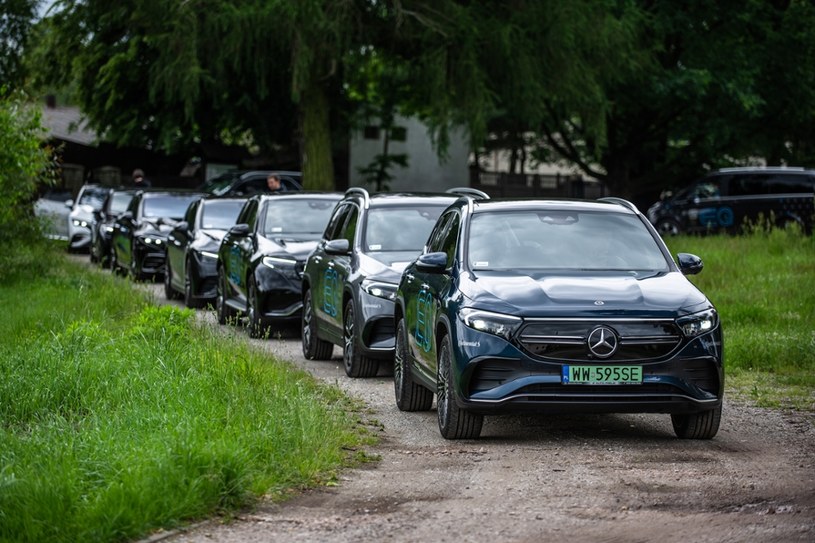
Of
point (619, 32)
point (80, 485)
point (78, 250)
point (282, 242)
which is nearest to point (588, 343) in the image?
point (80, 485)

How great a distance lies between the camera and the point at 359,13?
31.7 m

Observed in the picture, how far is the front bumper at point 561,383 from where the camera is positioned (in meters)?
9.46

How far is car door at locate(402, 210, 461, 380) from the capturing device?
10570 mm

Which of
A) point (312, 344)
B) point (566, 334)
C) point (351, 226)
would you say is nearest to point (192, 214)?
point (312, 344)

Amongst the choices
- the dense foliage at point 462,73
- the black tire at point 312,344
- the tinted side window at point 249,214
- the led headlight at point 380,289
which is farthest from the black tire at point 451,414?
the dense foliage at point 462,73

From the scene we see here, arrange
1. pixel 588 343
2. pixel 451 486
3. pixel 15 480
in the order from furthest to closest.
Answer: pixel 588 343 < pixel 451 486 < pixel 15 480

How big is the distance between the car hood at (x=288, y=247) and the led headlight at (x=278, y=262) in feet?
0.22

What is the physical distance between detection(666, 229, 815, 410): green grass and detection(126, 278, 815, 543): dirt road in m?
2.43

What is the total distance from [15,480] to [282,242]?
1078 centimetres

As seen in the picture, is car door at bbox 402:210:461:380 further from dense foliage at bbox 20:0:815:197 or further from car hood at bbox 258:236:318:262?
dense foliage at bbox 20:0:815:197

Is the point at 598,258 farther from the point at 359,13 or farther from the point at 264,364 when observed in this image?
the point at 359,13

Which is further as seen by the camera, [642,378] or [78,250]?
[78,250]

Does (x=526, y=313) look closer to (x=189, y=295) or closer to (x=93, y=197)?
(x=189, y=295)

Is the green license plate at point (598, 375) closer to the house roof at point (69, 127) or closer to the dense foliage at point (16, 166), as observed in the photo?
the dense foliage at point (16, 166)
